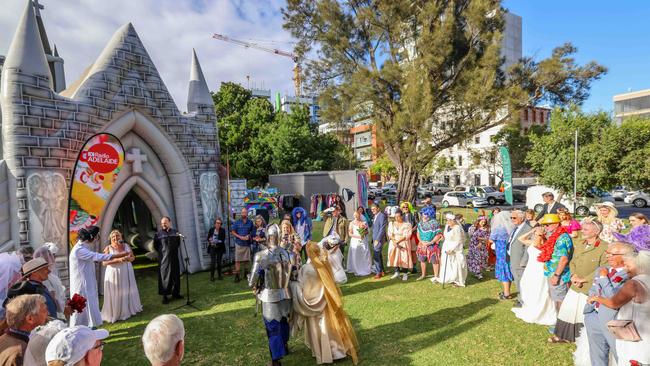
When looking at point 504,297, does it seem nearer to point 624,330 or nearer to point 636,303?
point 624,330

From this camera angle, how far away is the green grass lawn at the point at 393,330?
16.1 feet

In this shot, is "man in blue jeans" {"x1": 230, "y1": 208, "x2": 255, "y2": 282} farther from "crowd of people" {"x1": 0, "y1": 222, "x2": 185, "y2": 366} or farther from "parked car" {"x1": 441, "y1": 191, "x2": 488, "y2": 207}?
"parked car" {"x1": 441, "y1": 191, "x2": 488, "y2": 207}

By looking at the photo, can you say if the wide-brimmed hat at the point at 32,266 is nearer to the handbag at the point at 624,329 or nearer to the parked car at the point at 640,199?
the handbag at the point at 624,329

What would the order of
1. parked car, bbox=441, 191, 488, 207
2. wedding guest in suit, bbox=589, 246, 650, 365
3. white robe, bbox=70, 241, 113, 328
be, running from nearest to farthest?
wedding guest in suit, bbox=589, 246, 650, 365 → white robe, bbox=70, 241, 113, 328 → parked car, bbox=441, 191, 488, 207

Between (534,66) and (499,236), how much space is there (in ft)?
53.0

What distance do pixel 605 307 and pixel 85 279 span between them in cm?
753

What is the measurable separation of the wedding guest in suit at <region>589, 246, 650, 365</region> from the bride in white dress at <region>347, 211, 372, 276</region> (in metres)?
6.39

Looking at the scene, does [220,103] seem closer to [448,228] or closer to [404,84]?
[404,84]

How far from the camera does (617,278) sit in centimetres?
341

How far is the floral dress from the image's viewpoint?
8797 millimetres

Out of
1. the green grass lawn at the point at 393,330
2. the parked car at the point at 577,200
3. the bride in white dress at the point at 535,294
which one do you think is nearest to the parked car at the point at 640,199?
the parked car at the point at 577,200

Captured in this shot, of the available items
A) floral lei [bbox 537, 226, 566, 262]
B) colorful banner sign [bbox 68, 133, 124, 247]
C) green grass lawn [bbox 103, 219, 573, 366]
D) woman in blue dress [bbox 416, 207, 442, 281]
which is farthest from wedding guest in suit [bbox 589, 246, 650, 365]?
colorful banner sign [bbox 68, 133, 124, 247]

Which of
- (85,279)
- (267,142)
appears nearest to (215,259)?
(85,279)

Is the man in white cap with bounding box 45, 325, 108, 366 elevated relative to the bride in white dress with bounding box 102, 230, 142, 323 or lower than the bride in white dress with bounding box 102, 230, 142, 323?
elevated
